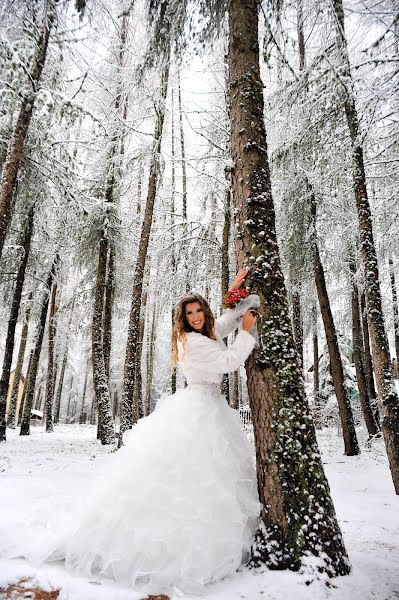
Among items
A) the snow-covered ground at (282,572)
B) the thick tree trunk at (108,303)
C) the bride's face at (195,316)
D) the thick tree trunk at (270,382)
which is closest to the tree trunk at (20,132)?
the snow-covered ground at (282,572)

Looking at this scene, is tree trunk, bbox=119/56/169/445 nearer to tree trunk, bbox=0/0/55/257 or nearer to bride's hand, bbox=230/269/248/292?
tree trunk, bbox=0/0/55/257

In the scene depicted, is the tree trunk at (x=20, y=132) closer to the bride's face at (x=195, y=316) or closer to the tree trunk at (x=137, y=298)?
the tree trunk at (x=137, y=298)

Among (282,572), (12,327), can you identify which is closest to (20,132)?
(12,327)

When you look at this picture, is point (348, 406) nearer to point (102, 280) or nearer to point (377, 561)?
point (377, 561)

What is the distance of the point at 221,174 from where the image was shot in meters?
11.1

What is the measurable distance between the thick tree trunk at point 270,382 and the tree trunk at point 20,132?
4.87m

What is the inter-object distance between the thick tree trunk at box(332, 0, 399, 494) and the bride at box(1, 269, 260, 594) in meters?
3.30

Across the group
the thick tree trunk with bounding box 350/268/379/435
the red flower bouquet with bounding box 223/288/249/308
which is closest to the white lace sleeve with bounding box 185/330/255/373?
the red flower bouquet with bounding box 223/288/249/308

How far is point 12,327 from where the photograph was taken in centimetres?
1042

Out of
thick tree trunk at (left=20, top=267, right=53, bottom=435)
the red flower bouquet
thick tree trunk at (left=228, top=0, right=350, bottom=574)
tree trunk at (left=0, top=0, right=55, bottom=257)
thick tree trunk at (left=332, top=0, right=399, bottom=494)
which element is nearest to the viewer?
thick tree trunk at (left=228, top=0, right=350, bottom=574)

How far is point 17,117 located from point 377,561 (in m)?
8.99

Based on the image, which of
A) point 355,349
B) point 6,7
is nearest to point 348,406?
point 355,349

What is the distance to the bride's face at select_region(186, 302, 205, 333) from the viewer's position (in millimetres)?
3320

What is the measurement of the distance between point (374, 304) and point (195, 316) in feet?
12.1
